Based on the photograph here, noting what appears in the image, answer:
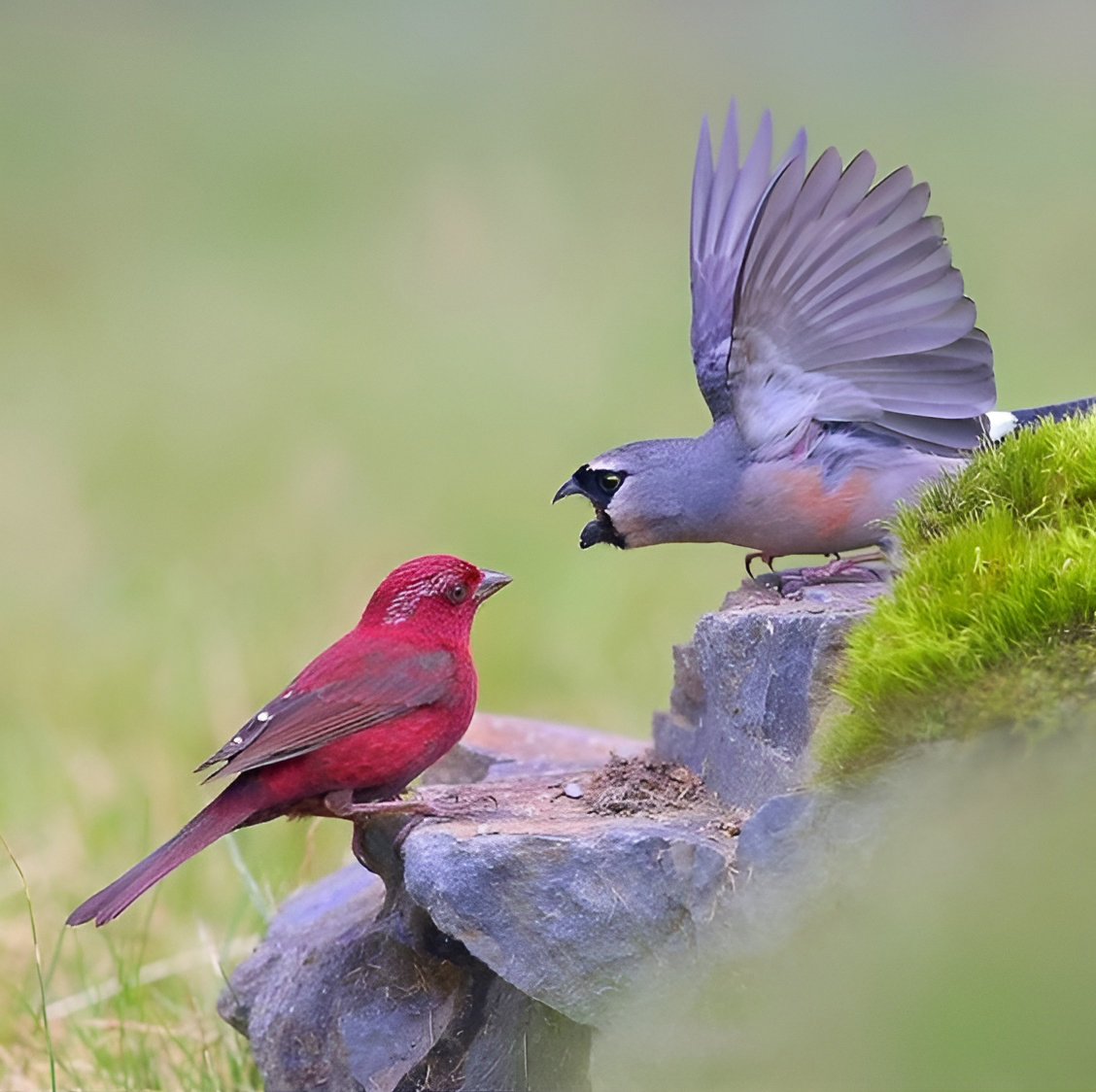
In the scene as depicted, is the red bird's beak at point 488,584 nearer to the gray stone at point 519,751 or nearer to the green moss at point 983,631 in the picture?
the gray stone at point 519,751

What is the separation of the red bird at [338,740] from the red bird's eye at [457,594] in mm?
152

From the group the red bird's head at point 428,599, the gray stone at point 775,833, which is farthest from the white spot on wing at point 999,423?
the gray stone at point 775,833

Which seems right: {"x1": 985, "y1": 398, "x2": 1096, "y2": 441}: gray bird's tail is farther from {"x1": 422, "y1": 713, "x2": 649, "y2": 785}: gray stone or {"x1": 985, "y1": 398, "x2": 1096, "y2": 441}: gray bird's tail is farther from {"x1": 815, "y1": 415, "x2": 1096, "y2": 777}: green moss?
{"x1": 422, "y1": 713, "x2": 649, "y2": 785}: gray stone

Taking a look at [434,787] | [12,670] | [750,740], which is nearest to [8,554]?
[12,670]

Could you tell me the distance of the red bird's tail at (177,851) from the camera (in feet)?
11.9

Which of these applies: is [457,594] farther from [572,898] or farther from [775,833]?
[775,833]

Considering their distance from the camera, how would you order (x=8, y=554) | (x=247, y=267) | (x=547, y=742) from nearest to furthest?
(x=547, y=742), (x=8, y=554), (x=247, y=267)

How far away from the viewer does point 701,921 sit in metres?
3.00

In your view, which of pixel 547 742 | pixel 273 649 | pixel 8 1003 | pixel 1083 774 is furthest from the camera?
pixel 273 649

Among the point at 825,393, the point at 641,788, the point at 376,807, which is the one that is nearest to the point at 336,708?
the point at 376,807

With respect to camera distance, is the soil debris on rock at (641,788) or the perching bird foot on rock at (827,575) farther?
the perching bird foot on rock at (827,575)

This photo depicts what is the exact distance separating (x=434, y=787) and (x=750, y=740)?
3.31 feet

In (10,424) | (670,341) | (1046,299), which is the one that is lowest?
(1046,299)

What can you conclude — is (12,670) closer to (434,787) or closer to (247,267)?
(434,787)
